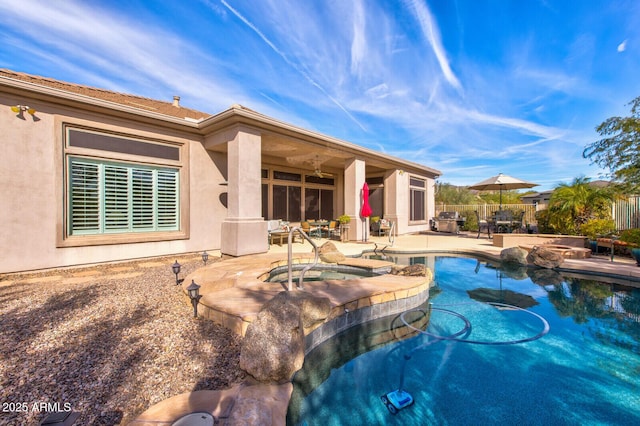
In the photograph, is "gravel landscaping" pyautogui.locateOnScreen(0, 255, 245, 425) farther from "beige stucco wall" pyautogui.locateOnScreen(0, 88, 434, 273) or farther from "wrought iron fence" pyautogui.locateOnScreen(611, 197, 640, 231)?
"wrought iron fence" pyautogui.locateOnScreen(611, 197, 640, 231)

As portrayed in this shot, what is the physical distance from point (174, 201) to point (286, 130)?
3.78 metres

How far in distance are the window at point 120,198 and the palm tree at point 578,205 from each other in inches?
519

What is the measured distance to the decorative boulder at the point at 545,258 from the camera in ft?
21.8

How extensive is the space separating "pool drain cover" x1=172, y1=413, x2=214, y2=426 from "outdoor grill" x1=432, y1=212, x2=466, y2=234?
15.1 metres

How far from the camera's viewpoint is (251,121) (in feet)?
23.0

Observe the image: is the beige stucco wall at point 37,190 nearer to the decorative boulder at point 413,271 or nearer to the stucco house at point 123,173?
the stucco house at point 123,173

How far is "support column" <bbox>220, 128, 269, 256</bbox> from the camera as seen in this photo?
7004 mm

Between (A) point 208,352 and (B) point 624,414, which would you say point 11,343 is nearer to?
(A) point 208,352

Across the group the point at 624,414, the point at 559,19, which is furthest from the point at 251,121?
the point at 559,19

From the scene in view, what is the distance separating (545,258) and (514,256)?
0.70m

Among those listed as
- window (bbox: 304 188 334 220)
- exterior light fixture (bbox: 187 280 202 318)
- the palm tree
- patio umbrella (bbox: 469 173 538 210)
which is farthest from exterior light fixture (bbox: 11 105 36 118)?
the palm tree

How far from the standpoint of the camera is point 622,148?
8.73m

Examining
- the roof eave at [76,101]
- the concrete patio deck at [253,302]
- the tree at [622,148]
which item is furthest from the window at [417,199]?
the roof eave at [76,101]

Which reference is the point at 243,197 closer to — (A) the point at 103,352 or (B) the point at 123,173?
(B) the point at 123,173
